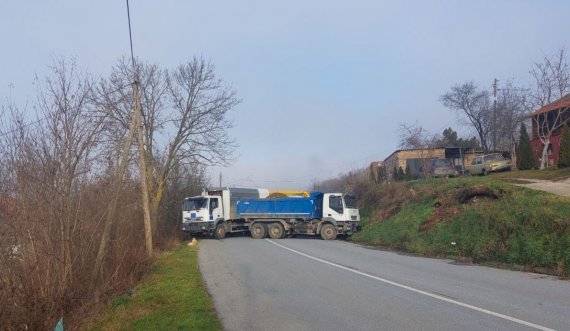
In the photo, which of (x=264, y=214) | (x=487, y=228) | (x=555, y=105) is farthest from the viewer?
(x=555, y=105)

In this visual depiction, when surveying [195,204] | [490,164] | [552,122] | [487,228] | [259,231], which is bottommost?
[259,231]

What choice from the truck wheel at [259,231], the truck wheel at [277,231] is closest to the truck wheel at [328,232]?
the truck wheel at [277,231]

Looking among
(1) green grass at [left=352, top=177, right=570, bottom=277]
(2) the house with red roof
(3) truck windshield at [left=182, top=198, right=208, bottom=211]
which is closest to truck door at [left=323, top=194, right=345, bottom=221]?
(1) green grass at [left=352, top=177, right=570, bottom=277]

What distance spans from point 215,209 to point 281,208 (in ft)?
14.2

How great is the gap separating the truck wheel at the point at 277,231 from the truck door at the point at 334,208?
338 cm

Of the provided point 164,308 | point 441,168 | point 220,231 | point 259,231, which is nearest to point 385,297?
point 164,308

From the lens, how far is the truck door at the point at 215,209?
33.4 metres

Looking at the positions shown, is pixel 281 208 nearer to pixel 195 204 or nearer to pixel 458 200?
pixel 195 204

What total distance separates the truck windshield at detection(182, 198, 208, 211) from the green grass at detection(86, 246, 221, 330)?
64.3 feet

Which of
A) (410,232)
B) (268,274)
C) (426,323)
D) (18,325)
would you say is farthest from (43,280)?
(410,232)

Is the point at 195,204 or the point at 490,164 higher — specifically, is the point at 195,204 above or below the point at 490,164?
below

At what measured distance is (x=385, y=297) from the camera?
32.2 ft

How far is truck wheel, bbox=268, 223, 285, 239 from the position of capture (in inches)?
1312

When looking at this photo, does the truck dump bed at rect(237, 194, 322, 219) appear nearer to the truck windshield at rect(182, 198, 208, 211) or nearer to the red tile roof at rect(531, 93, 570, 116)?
the truck windshield at rect(182, 198, 208, 211)
